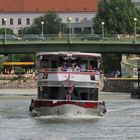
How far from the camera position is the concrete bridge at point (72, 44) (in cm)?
11069

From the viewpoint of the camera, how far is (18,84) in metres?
152

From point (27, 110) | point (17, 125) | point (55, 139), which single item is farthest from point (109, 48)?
point (55, 139)

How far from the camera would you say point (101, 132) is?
53.8m

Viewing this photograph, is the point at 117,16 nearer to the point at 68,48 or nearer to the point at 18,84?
the point at 18,84

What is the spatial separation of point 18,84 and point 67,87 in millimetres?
88561

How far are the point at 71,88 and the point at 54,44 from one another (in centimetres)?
4780

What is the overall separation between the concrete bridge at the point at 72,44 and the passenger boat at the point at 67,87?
1746 inches

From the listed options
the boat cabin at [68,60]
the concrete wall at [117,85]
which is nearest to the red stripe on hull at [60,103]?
the boat cabin at [68,60]

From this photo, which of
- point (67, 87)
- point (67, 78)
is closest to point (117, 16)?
point (67, 78)

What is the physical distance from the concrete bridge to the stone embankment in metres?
37.3

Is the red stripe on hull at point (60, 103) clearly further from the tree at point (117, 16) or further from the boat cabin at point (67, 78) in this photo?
the tree at point (117, 16)

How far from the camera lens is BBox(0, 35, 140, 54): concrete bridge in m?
111

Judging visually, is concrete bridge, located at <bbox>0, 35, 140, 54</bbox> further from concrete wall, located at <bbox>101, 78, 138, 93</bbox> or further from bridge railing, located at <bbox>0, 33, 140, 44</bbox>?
concrete wall, located at <bbox>101, 78, 138, 93</bbox>

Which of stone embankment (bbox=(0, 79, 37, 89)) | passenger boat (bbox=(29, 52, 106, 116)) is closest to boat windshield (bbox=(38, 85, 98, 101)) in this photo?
passenger boat (bbox=(29, 52, 106, 116))
